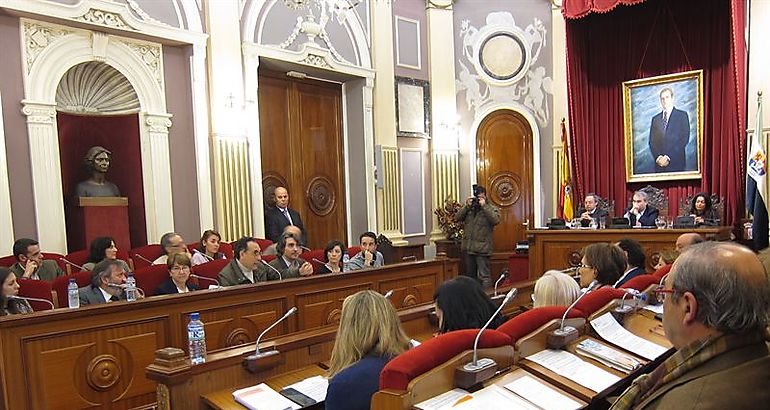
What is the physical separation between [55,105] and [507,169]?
5990mm

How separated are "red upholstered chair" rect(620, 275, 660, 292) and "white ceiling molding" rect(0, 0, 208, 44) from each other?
4.83 m

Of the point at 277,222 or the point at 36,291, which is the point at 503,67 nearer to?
the point at 277,222

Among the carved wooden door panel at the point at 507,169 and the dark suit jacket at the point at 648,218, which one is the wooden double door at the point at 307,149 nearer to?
the carved wooden door panel at the point at 507,169

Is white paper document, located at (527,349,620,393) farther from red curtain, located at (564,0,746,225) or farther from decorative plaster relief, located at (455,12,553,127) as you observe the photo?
decorative plaster relief, located at (455,12,553,127)

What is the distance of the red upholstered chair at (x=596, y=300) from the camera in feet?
7.98

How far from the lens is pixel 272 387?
2.11m

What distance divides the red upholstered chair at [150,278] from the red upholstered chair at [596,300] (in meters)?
2.68

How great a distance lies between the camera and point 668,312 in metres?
1.14

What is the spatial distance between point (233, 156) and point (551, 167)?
4.72m

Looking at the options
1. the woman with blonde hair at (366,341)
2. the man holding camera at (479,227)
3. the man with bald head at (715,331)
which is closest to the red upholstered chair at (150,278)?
the woman with blonde hair at (366,341)

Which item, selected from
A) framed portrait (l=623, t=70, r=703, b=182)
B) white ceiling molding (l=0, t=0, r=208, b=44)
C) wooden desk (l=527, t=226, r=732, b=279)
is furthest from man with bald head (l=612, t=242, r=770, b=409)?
framed portrait (l=623, t=70, r=703, b=182)

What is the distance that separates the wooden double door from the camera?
6883mm

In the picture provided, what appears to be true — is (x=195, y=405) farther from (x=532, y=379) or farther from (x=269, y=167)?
(x=269, y=167)

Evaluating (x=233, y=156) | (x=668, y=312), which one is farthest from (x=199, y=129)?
(x=668, y=312)
